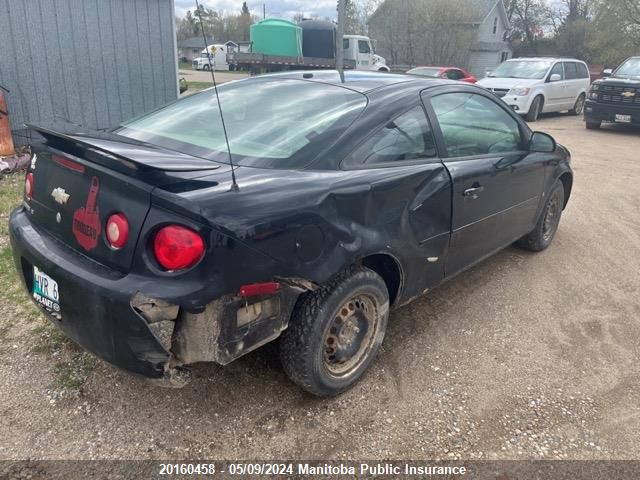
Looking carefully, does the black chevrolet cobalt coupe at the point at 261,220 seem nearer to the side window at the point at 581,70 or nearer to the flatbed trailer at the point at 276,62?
the side window at the point at 581,70

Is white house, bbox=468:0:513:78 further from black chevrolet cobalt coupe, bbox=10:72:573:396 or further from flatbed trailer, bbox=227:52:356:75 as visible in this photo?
black chevrolet cobalt coupe, bbox=10:72:573:396

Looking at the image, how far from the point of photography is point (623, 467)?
229 centimetres

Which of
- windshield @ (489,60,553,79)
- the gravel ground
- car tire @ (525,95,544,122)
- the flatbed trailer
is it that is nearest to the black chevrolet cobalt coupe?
the gravel ground

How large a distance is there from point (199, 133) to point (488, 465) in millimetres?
2179

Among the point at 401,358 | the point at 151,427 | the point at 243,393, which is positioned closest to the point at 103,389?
the point at 151,427

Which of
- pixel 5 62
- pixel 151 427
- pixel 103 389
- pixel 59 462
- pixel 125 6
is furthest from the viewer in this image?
pixel 125 6

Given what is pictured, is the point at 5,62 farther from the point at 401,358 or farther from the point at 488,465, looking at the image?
the point at 488,465

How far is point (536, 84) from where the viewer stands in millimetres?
13172

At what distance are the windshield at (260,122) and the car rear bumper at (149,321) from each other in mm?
709

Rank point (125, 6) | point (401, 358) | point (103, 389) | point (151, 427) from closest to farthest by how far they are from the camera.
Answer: point (151, 427), point (103, 389), point (401, 358), point (125, 6)

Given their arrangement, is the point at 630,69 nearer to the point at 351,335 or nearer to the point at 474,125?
the point at 474,125

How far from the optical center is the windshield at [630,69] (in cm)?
1209

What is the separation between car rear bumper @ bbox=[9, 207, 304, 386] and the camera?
6.47 ft

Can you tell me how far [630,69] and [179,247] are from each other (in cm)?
1380
